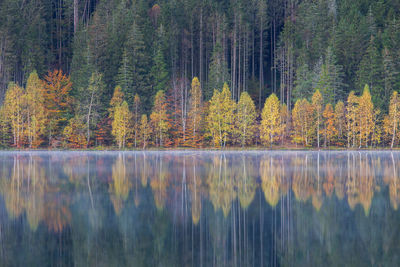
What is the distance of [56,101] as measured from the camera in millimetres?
56625

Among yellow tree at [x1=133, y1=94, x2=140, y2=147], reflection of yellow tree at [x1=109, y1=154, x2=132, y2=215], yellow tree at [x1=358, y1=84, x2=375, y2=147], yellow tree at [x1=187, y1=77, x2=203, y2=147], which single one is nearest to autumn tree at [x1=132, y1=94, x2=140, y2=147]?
yellow tree at [x1=133, y1=94, x2=140, y2=147]

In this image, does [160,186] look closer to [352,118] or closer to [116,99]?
[116,99]

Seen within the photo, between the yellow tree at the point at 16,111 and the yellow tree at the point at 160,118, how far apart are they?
14.8m

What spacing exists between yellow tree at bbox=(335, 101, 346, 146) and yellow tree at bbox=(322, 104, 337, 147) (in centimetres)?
51

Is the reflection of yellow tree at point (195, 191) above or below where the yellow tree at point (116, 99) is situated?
below

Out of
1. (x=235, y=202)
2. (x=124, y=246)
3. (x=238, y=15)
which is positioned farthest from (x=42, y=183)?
(x=238, y=15)

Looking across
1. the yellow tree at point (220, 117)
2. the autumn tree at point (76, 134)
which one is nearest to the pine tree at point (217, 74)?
the yellow tree at point (220, 117)

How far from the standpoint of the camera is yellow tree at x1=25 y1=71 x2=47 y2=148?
52.5 m

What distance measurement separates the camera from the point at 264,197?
16.3 m

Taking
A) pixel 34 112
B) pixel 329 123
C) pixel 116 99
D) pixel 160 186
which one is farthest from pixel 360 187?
pixel 34 112

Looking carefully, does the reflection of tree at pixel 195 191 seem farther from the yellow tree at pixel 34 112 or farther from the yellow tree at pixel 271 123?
the yellow tree at pixel 34 112

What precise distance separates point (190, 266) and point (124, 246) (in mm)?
1950

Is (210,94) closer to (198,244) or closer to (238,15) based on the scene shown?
(238,15)

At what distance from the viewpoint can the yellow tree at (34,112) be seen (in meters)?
52.5
